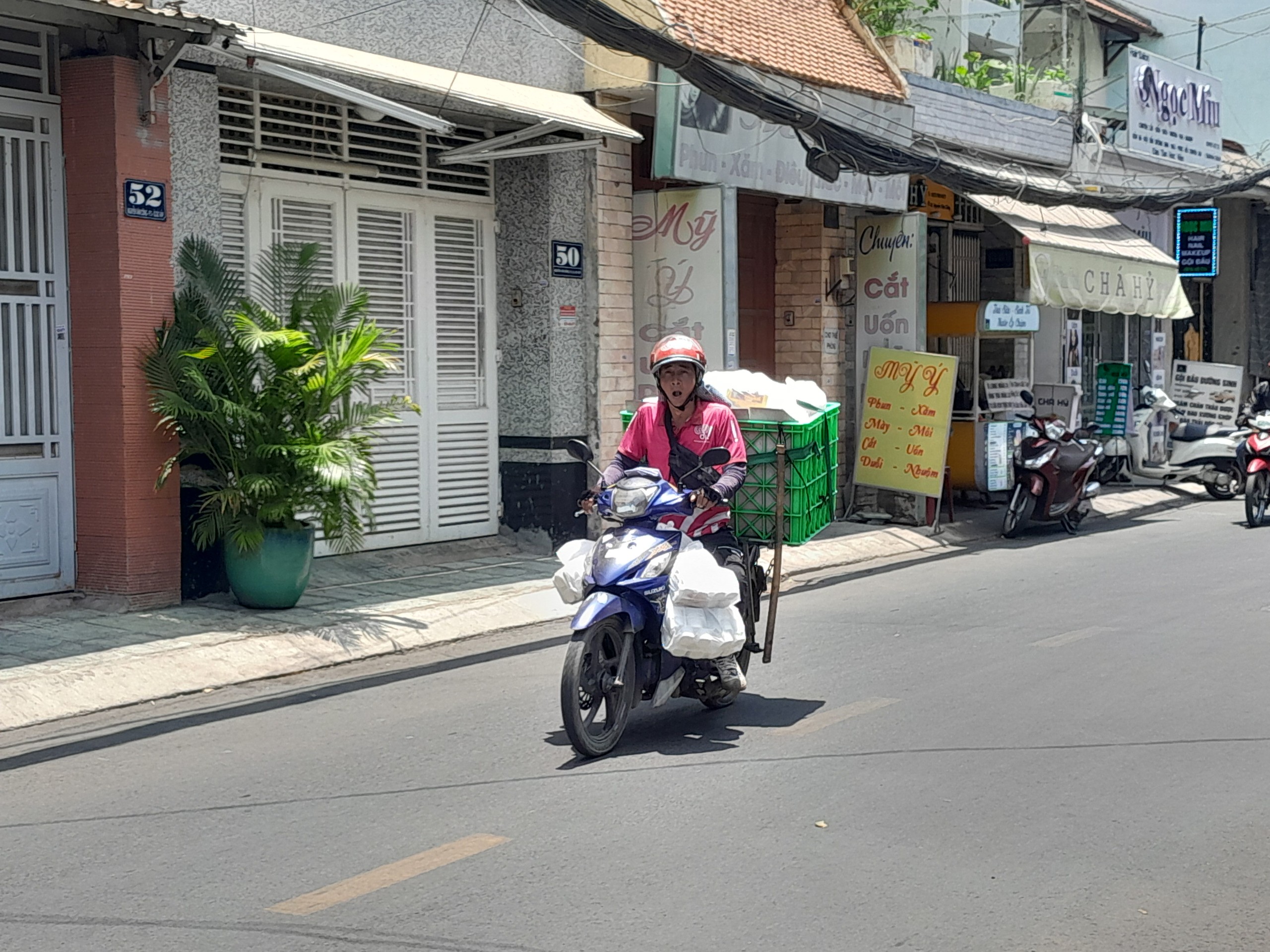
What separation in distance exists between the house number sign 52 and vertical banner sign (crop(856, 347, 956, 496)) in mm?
7655

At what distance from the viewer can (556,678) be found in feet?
26.1

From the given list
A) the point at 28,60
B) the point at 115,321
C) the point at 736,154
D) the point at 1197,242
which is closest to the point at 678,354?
the point at 115,321

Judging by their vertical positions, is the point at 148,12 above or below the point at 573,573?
above

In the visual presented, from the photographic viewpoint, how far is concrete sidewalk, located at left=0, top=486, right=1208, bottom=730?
7539 millimetres

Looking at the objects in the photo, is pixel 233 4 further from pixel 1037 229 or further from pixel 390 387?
pixel 1037 229

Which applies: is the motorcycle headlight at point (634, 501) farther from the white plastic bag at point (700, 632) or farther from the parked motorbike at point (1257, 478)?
the parked motorbike at point (1257, 478)

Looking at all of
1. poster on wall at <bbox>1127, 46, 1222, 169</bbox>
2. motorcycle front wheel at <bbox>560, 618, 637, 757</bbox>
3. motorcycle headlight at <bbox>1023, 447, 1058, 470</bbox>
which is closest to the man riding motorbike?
motorcycle front wheel at <bbox>560, 618, 637, 757</bbox>

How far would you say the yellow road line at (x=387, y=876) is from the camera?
4.40m

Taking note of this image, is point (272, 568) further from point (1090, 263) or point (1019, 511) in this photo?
point (1090, 263)

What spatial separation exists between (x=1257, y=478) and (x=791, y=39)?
6560 millimetres

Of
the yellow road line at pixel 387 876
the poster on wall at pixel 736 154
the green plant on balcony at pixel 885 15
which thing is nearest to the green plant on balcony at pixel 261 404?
the poster on wall at pixel 736 154

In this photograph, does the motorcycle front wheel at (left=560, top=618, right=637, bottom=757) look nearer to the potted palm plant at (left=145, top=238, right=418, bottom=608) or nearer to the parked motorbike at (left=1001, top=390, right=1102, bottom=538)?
the potted palm plant at (left=145, top=238, right=418, bottom=608)

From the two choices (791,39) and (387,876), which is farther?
(791,39)

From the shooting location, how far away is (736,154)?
1343 cm
